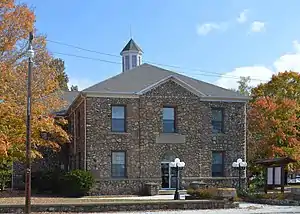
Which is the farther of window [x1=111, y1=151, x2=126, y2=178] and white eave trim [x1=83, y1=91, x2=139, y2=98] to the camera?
window [x1=111, y1=151, x2=126, y2=178]

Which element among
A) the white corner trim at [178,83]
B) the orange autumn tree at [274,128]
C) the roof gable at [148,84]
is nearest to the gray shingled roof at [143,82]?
the roof gable at [148,84]

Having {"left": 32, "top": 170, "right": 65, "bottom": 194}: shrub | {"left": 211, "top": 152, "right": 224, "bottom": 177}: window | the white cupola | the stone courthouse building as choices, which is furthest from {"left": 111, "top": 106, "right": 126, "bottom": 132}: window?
the white cupola

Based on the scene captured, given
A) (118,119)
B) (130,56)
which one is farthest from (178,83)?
(130,56)

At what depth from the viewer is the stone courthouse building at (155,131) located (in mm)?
35062

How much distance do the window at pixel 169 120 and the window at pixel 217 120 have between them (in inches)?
124

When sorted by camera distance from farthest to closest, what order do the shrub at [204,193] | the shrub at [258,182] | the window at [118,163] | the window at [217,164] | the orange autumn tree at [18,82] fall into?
the shrub at [258,182]
the window at [217,164]
the window at [118,163]
the shrub at [204,193]
the orange autumn tree at [18,82]

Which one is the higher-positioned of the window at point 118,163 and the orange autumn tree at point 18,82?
the orange autumn tree at point 18,82

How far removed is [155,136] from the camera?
3600 cm

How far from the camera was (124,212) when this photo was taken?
Result: 72.7 ft

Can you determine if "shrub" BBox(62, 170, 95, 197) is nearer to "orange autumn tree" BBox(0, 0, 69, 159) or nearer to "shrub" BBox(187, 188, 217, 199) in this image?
"orange autumn tree" BBox(0, 0, 69, 159)

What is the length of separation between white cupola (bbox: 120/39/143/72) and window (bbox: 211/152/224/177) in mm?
12271

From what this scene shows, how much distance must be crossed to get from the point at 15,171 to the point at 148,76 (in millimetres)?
13625

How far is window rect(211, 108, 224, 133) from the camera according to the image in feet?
124

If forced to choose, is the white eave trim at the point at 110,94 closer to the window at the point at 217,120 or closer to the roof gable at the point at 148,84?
the roof gable at the point at 148,84
